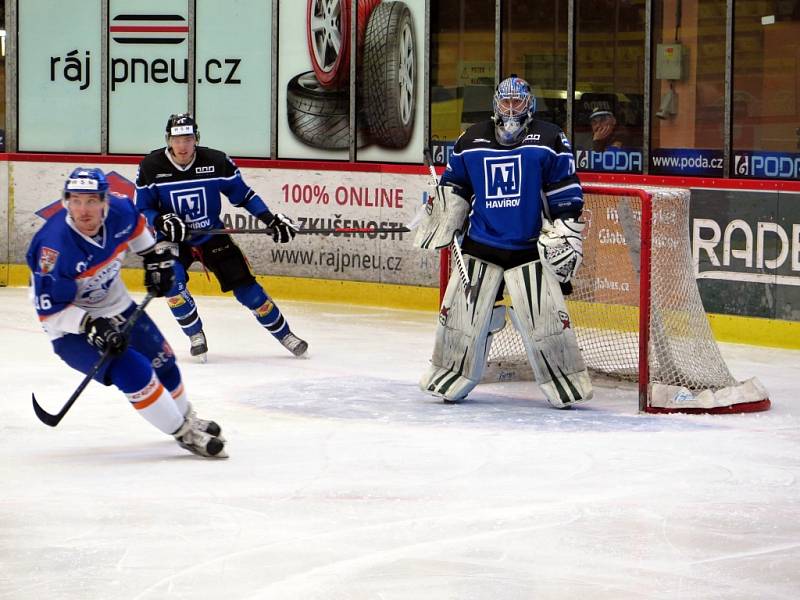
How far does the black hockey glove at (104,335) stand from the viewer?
5.38 metres

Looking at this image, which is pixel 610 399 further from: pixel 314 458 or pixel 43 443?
pixel 43 443

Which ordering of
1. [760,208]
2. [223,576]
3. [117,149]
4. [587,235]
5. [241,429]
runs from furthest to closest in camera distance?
[117,149] < [760,208] < [587,235] < [241,429] < [223,576]

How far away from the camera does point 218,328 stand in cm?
955

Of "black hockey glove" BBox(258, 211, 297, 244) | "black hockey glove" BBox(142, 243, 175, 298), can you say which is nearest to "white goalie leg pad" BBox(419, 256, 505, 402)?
"black hockey glove" BBox(258, 211, 297, 244)

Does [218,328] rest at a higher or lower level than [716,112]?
lower

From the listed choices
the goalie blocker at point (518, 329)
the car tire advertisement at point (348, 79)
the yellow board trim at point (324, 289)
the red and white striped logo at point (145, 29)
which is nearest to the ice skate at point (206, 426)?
the goalie blocker at point (518, 329)

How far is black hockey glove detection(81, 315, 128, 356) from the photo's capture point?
212 inches

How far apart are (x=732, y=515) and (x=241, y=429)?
2194 millimetres

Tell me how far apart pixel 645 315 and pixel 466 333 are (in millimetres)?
775

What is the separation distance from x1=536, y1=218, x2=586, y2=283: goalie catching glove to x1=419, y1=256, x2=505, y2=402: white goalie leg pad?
0.26 metres

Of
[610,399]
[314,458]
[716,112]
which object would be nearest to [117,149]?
[716,112]

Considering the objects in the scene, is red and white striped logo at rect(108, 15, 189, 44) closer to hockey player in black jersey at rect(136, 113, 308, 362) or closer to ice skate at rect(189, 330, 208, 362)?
hockey player in black jersey at rect(136, 113, 308, 362)

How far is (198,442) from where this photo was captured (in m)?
5.74

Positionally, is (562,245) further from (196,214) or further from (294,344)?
(196,214)
